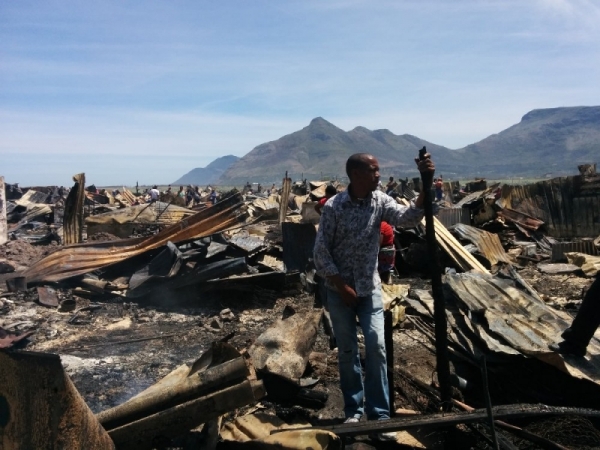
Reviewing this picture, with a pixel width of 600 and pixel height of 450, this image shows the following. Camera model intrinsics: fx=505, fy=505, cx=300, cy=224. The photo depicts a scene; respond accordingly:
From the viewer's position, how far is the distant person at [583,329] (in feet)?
13.1

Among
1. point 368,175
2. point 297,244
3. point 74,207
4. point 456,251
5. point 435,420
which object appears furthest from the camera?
point 74,207

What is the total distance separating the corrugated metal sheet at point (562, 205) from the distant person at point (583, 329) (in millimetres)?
11325

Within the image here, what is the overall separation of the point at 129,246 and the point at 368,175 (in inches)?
295

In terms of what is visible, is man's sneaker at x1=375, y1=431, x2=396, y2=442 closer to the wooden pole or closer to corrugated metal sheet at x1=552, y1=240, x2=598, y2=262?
corrugated metal sheet at x1=552, y1=240, x2=598, y2=262

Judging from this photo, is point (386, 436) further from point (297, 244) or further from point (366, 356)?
point (297, 244)

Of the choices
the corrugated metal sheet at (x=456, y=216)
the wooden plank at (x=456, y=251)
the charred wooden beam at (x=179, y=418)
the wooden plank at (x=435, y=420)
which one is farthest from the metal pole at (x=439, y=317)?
the corrugated metal sheet at (x=456, y=216)

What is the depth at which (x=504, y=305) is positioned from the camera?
16.9 feet

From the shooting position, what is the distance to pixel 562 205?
608 inches

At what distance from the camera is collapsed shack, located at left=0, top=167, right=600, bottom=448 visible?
3.04 metres

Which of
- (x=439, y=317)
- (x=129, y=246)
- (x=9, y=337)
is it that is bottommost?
(x=9, y=337)

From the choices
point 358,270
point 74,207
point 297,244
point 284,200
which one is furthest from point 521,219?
point 358,270

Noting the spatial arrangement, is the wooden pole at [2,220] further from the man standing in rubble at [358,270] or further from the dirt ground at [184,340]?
the man standing in rubble at [358,270]

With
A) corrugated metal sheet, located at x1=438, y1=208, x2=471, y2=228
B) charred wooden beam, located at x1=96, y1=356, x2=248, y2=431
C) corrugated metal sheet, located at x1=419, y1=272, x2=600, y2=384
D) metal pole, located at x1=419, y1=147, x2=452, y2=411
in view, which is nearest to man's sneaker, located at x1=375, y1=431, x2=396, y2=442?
metal pole, located at x1=419, y1=147, x2=452, y2=411

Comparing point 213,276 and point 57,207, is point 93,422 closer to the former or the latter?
point 213,276
